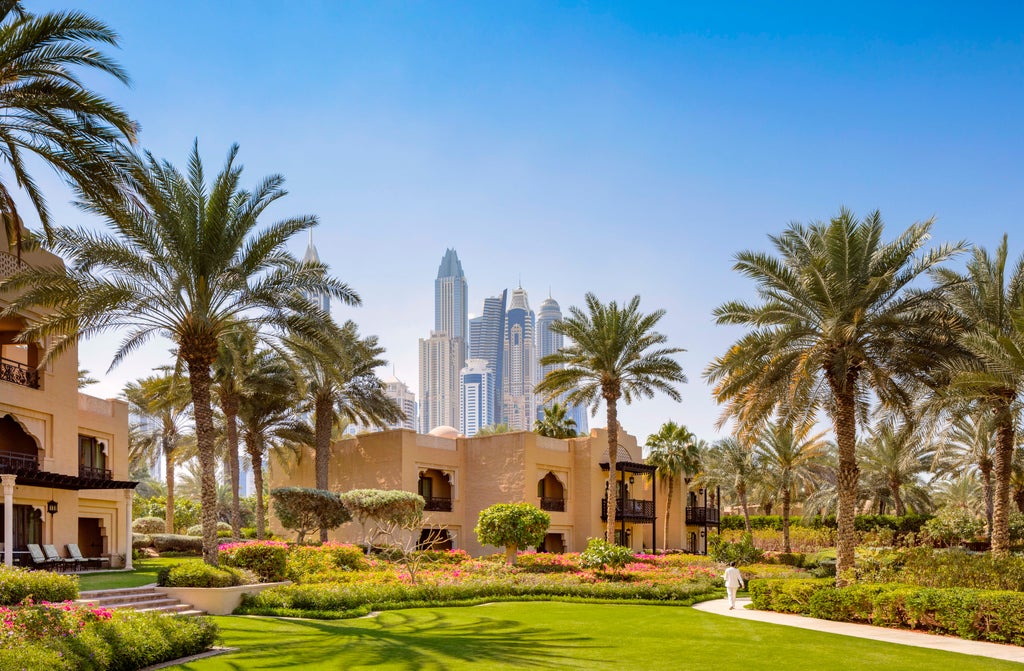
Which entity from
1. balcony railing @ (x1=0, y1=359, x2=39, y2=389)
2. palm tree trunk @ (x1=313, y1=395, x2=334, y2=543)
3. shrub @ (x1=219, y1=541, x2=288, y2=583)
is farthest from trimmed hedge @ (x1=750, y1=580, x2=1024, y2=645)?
balcony railing @ (x1=0, y1=359, x2=39, y2=389)

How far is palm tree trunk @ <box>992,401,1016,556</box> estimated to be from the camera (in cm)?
2345

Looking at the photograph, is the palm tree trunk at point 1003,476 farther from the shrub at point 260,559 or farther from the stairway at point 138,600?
the stairway at point 138,600

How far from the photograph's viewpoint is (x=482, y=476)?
1682 inches

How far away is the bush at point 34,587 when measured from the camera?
601 inches

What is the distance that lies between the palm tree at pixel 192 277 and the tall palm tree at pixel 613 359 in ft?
50.8

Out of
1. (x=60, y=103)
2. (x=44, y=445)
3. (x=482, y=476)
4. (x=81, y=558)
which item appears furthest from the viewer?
(x=482, y=476)

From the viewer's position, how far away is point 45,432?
28.2m

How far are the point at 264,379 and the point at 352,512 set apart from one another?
6645 mm

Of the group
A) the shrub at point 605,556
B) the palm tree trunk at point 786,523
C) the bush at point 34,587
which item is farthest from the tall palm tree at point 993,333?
the bush at point 34,587

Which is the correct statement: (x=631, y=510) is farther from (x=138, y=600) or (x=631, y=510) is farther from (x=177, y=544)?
(x=138, y=600)

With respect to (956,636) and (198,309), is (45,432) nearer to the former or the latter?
(198,309)

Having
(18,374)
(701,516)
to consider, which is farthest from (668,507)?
(18,374)

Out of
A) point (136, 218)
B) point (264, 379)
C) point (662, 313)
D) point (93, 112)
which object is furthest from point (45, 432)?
→ point (662, 313)

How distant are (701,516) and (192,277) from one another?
126 ft
